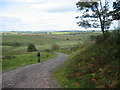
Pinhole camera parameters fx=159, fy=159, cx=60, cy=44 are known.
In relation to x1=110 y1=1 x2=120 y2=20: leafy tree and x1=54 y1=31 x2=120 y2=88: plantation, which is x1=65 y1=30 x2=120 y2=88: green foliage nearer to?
x1=54 y1=31 x2=120 y2=88: plantation

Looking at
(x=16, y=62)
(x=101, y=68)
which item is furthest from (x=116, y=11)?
(x=16, y=62)

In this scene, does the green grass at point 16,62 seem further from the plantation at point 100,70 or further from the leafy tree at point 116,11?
the leafy tree at point 116,11

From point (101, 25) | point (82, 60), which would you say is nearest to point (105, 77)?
point (82, 60)

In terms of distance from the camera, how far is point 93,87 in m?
10.3

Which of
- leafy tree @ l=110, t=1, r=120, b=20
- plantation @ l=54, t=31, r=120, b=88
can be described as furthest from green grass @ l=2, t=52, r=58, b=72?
leafy tree @ l=110, t=1, r=120, b=20

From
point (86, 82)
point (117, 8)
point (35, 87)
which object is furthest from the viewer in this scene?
point (117, 8)

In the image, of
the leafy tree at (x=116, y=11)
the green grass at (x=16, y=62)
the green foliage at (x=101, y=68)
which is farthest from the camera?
the green grass at (x=16, y=62)

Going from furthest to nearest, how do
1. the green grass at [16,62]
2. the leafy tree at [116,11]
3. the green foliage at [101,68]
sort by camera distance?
the green grass at [16,62]
the leafy tree at [116,11]
the green foliage at [101,68]

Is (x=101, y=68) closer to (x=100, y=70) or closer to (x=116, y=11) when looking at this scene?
(x=100, y=70)

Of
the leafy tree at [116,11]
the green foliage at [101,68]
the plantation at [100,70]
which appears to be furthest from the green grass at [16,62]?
the leafy tree at [116,11]

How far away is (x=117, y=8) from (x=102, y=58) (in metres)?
8.86

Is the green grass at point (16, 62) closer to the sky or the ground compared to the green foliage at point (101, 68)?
closer to the ground

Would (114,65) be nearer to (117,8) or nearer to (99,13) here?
(117,8)

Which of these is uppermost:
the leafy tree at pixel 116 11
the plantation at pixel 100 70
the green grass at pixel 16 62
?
the leafy tree at pixel 116 11
